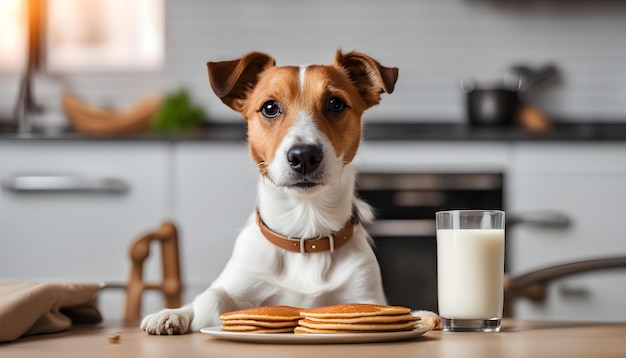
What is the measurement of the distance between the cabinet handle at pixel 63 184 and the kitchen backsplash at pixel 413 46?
921 mm

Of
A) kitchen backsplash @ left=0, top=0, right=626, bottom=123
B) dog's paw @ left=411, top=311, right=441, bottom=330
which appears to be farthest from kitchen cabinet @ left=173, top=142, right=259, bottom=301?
dog's paw @ left=411, top=311, right=441, bottom=330

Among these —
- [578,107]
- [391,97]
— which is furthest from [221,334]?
[578,107]

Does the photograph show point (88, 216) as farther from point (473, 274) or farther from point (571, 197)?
point (473, 274)

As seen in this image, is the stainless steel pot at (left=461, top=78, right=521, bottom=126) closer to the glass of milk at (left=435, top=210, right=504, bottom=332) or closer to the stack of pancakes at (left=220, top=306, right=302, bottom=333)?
the glass of milk at (left=435, top=210, right=504, bottom=332)

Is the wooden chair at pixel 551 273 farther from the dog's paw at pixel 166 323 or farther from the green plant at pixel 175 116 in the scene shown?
the green plant at pixel 175 116

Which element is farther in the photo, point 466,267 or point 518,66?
point 518,66

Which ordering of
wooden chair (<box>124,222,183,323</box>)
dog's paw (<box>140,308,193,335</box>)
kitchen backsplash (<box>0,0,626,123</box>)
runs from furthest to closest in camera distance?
kitchen backsplash (<box>0,0,626,123</box>) → wooden chair (<box>124,222,183,323</box>) → dog's paw (<box>140,308,193,335</box>)

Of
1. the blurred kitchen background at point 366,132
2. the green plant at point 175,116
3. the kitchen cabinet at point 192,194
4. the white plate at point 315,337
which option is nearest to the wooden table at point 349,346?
the white plate at point 315,337

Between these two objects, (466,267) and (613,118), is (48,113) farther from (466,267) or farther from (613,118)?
(466,267)

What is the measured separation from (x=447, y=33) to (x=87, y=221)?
210cm

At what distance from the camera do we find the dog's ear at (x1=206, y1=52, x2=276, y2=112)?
1.48 metres

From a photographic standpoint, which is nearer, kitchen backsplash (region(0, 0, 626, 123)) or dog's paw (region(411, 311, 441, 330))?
dog's paw (region(411, 311, 441, 330))

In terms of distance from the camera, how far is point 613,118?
4363mm

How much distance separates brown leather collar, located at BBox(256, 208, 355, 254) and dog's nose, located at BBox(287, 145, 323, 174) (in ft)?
0.38
